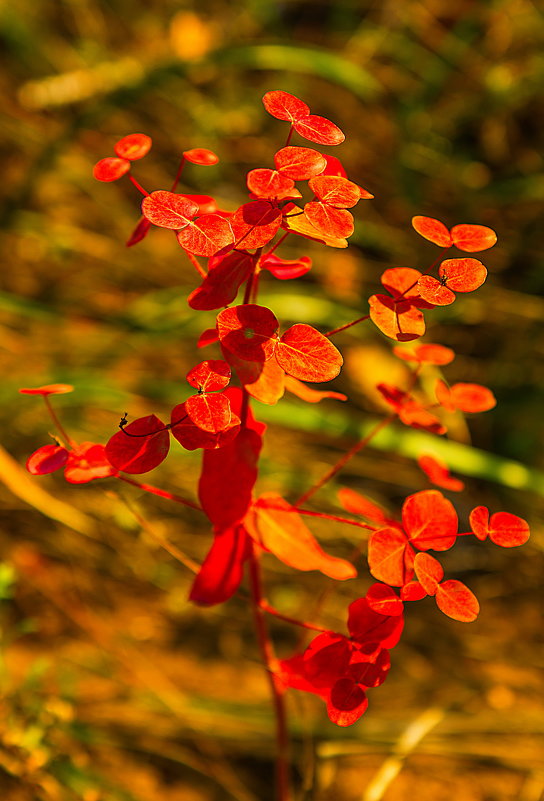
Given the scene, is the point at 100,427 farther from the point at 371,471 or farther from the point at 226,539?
the point at 226,539

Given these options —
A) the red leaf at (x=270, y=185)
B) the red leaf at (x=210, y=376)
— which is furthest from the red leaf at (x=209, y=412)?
the red leaf at (x=270, y=185)

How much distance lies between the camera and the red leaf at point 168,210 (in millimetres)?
361

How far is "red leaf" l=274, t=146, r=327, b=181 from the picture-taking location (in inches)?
14.5

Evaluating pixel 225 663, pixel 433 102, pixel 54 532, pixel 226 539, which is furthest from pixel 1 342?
pixel 433 102

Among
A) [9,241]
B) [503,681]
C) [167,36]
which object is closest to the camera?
[503,681]

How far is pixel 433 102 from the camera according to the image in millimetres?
1487

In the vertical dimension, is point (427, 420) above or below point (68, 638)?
above

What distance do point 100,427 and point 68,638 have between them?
33 centimetres

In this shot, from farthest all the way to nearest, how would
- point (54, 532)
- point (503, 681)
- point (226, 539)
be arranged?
point (54, 532) → point (503, 681) → point (226, 539)

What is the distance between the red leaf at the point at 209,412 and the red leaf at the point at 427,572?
0.44ft

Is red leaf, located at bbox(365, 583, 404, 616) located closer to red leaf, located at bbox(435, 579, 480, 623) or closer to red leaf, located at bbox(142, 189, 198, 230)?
red leaf, located at bbox(435, 579, 480, 623)

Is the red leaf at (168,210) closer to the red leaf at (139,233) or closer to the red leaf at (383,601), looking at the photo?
the red leaf at (139,233)

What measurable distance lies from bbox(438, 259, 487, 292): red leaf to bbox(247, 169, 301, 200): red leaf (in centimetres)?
9

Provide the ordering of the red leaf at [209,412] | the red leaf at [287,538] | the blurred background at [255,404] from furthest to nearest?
the blurred background at [255,404] < the red leaf at [287,538] < the red leaf at [209,412]
